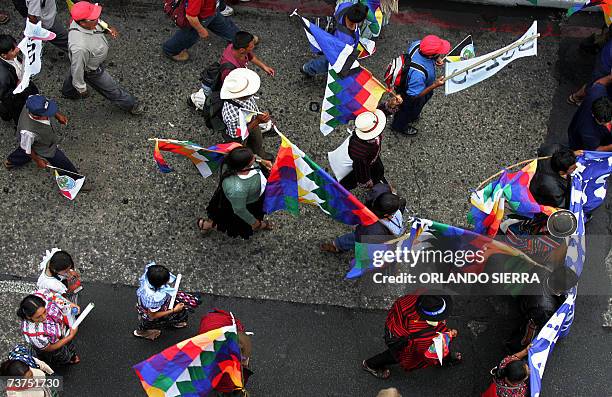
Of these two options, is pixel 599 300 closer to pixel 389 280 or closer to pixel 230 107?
pixel 389 280

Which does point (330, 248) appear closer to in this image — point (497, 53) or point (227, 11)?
point (497, 53)

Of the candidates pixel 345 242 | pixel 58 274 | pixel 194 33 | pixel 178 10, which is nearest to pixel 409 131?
pixel 345 242

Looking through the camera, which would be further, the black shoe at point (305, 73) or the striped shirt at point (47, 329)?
the black shoe at point (305, 73)

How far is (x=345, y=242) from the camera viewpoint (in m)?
7.25

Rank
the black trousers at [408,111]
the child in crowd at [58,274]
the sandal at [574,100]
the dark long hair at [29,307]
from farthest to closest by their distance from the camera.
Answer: the sandal at [574,100]
the black trousers at [408,111]
the child in crowd at [58,274]
the dark long hair at [29,307]

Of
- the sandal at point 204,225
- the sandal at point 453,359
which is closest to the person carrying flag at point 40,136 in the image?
the sandal at point 204,225

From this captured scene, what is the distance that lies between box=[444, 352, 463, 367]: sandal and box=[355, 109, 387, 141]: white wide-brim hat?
2.30 metres

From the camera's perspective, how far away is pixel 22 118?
6.94 meters

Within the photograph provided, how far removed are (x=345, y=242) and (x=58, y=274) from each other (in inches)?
111

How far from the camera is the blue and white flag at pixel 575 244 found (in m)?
5.98

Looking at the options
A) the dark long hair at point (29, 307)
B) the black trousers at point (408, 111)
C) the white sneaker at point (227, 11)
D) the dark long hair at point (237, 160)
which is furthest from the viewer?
the white sneaker at point (227, 11)

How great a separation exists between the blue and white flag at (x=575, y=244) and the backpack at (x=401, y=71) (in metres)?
1.89

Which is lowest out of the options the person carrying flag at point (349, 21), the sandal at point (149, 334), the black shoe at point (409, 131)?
the sandal at point (149, 334)

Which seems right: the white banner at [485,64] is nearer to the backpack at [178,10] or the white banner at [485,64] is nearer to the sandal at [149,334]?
the backpack at [178,10]
